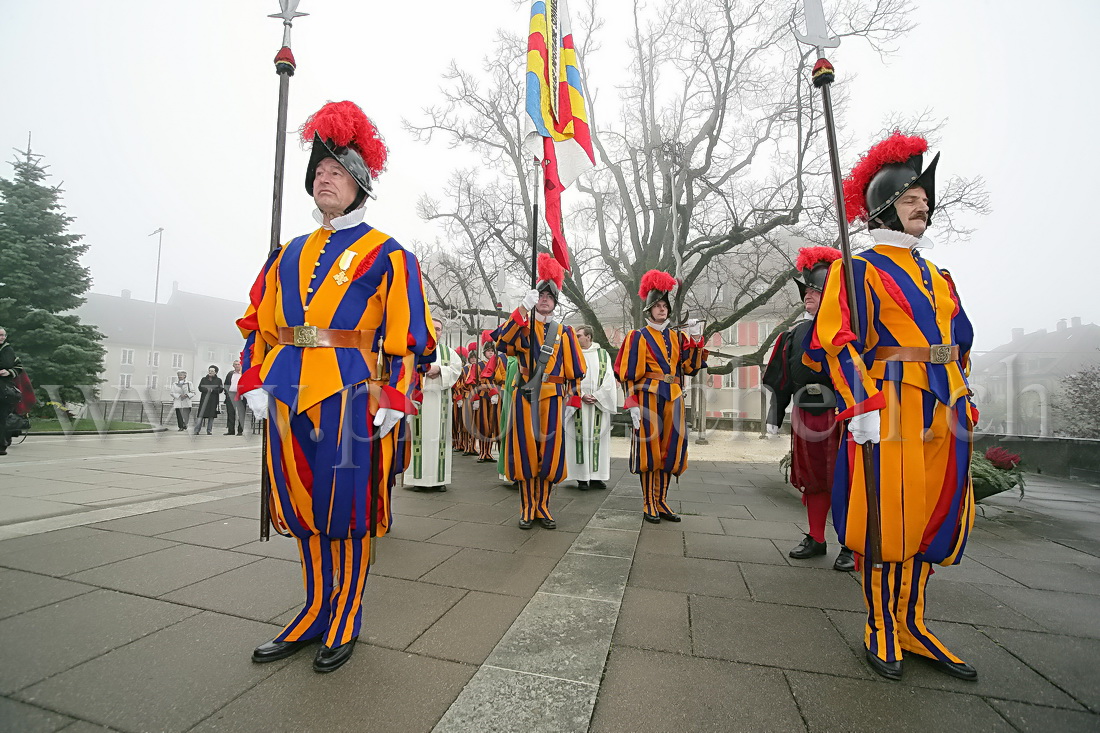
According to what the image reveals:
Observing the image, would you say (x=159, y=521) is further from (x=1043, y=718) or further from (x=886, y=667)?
(x=1043, y=718)

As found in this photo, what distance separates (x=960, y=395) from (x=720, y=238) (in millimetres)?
14207

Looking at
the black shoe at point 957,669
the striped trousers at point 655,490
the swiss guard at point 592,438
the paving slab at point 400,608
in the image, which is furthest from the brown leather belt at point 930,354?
the swiss guard at point 592,438

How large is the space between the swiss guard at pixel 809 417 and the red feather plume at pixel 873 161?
1043 millimetres

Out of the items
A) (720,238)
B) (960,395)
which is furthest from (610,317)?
(960,395)

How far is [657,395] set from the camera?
474 centimetres

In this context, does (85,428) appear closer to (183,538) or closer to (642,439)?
(183,538)

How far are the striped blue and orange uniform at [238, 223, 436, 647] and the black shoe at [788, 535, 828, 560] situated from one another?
291 cm

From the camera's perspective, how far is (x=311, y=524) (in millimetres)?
2129

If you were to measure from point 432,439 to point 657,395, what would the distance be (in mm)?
2819

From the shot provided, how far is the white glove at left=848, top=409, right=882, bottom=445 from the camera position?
2.12 meters

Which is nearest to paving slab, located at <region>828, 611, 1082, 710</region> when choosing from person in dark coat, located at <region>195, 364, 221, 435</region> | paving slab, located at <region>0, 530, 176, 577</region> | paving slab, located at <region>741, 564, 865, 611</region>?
paving slab, located at <region>741, 564, 865, 611</region>

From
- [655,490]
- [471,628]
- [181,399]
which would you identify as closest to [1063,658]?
[471,628]

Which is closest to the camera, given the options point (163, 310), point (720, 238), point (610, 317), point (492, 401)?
Answer: point (492, 401)

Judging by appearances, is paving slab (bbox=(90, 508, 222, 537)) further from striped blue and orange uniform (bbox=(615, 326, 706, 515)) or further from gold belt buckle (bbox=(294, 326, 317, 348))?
striped blue and orange uniform (bbox=(615, 326, 706, 515))
